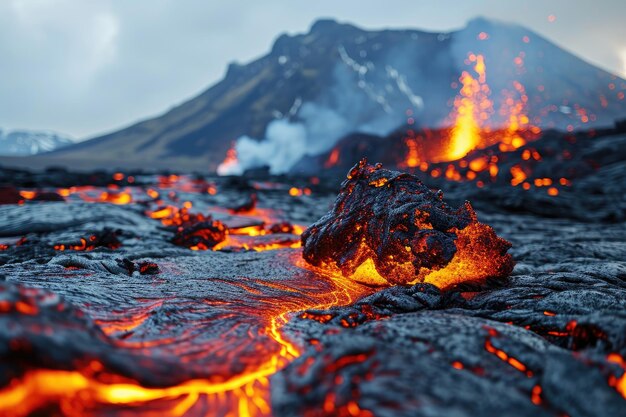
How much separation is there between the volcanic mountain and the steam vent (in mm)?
44750

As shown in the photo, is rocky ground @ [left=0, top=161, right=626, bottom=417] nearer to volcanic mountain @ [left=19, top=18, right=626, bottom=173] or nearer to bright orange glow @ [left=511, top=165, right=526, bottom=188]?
bright orange glow @ [left=511, top=165, right=526, bottom=188]

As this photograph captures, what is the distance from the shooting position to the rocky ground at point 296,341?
1.33 m

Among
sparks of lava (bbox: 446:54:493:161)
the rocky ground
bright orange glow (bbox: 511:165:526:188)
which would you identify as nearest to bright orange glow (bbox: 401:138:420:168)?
bright orange glow (bbox: 511:165:526:188)

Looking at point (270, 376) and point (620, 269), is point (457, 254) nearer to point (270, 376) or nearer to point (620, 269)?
point (620, 269)

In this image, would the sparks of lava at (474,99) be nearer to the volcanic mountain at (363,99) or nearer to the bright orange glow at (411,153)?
the volcanic mountain at (363,99)

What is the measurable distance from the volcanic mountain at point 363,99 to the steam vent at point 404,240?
4475 centimetres

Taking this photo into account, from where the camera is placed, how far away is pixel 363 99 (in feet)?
263

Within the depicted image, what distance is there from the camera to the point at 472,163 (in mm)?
24859

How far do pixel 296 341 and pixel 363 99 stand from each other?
3245 inches

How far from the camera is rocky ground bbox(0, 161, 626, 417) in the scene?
1.33 meters

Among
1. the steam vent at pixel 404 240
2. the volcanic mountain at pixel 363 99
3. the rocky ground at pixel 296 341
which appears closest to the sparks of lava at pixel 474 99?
the volcanic mountain at pixel 363 99

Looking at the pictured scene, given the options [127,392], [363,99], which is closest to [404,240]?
[127,392]

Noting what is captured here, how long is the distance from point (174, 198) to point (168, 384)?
1225 centimetres

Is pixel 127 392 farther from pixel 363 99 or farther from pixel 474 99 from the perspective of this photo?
pixel 363 99
